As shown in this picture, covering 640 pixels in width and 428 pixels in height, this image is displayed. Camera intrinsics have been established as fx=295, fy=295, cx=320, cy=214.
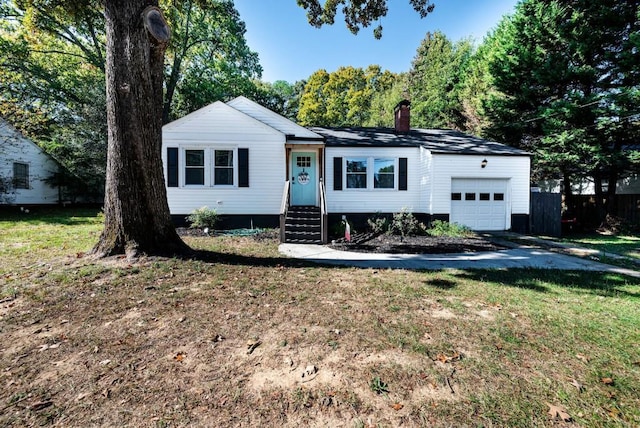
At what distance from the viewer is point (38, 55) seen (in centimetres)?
2152

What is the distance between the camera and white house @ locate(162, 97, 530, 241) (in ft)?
37.9

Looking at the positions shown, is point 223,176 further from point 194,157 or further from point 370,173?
point 370,173

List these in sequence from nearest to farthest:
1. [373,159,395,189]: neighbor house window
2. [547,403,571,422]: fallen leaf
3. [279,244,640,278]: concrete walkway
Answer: [547,403,571,422]: fallen leaf < [279,244,640,278]: concrete walkway < [373,159,395,189]: neighbor house window

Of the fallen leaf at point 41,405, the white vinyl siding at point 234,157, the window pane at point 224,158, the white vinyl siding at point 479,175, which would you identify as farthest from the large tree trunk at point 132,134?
the white vinyl siding at point 479,175

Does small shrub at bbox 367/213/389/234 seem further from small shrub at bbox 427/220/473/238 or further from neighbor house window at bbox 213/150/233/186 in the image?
neighbor house window at bbox 213/150/233/186

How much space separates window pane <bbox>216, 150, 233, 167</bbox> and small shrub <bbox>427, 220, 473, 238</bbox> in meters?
8.42

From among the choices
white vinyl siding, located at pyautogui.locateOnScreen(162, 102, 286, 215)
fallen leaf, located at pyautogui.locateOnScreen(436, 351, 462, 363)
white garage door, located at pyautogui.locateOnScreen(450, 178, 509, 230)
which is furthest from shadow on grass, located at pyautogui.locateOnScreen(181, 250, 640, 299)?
white garage door, located at pyautogui.locateOnScreen(450, 178, 509, 230)

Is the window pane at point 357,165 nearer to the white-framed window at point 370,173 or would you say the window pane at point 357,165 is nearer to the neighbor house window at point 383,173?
the white-framed window at point 370,173

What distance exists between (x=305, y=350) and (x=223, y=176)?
1007 cm

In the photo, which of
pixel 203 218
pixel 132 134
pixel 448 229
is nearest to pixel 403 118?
pixel 448 229

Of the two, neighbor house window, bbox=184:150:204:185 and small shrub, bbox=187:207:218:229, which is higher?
neighbor house window, bbox=184:150:204:185

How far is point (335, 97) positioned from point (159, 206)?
1326 inches

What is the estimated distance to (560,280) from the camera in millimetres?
5566

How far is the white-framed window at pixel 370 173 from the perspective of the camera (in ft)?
41.4
